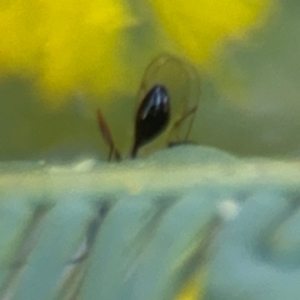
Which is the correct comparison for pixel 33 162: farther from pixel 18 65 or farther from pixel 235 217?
pixel 235 217

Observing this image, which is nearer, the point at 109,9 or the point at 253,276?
the point at 253,276

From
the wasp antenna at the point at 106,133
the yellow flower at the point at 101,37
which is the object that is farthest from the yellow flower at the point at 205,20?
the wasp antenna at the point at 106,133

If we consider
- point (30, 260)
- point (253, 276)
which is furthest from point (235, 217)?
point (30, 260)

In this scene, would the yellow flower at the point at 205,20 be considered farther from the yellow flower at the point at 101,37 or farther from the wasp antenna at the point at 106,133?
the wasp antenna at the point at 106,133

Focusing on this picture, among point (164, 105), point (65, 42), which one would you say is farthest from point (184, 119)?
point (65, 42)

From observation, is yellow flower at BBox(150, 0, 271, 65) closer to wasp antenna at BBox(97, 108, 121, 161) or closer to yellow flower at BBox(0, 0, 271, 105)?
yellow flower at BBox(0, 0, 271, 105)
